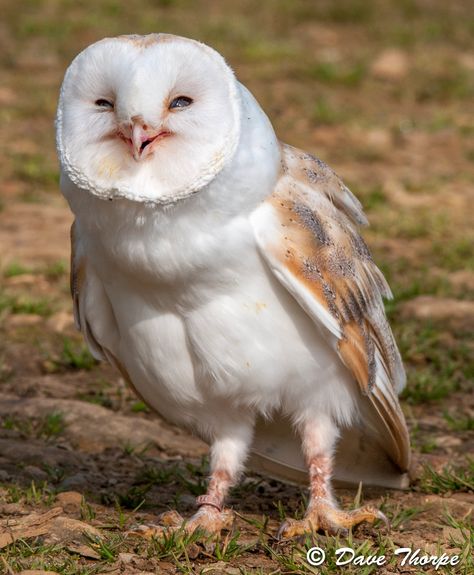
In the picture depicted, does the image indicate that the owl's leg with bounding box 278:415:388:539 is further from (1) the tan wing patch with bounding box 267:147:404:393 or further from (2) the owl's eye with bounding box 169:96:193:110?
(2) the owl's eye with bounding box 169:96:193:110

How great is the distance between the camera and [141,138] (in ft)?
11.5

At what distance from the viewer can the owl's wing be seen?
3.85m

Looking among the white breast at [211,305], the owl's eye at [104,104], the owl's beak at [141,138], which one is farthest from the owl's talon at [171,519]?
the owl's eye at [104,104]

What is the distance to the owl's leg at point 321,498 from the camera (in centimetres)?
408

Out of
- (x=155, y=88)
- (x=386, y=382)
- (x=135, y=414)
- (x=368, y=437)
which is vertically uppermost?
(x=155, y=88)

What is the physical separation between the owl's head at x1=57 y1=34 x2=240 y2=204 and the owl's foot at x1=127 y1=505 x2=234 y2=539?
3.69ft

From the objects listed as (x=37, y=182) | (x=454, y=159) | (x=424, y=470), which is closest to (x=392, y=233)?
(x=454, y=159)

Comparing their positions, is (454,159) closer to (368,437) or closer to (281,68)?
(281,68)

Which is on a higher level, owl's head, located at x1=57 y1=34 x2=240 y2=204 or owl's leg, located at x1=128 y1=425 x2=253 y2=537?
owl's head, located at x1=57 y1=34 x2=240 y2=204

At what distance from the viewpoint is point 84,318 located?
172 inches

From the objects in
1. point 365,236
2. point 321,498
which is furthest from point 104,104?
point 365,236

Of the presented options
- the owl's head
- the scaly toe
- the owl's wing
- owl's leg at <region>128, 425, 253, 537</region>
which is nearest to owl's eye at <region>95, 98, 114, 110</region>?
the owl's head

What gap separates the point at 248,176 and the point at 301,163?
20.1 inches

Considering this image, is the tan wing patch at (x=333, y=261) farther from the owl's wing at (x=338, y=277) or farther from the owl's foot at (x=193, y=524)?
the owl's foot at (x=193, y=524)
